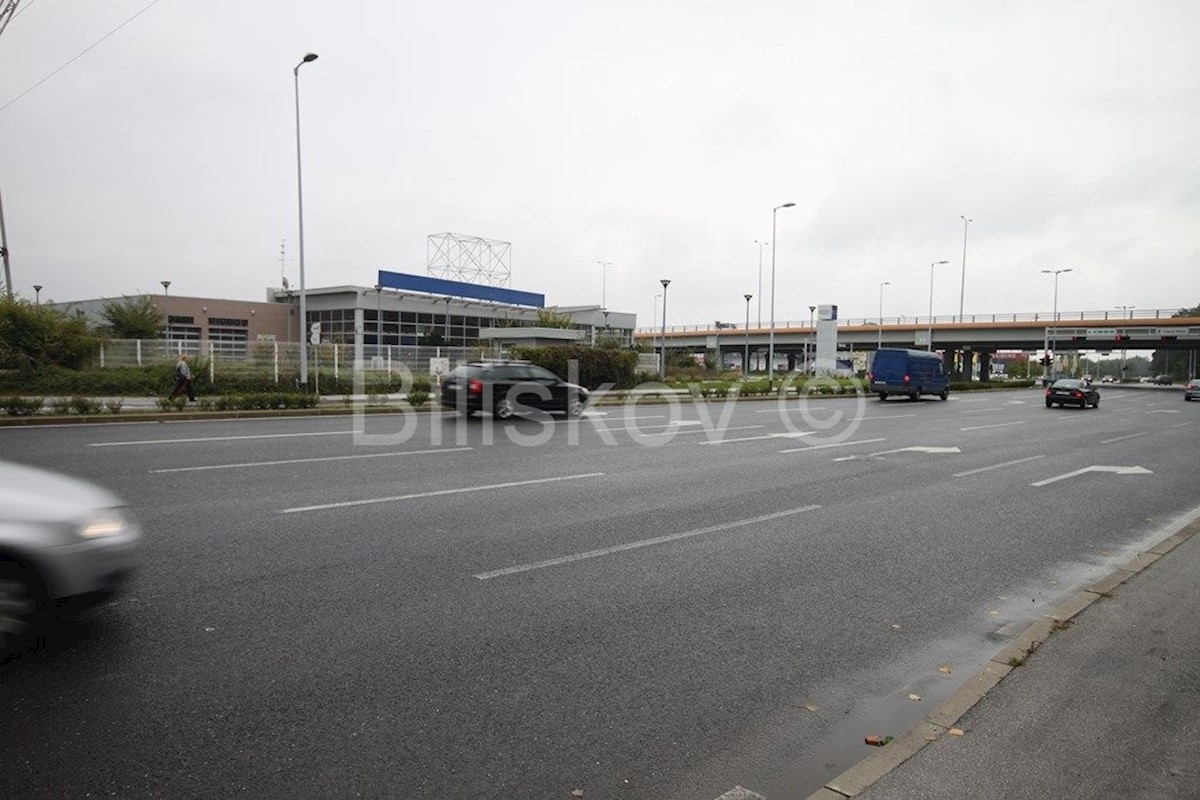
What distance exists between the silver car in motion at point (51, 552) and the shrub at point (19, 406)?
52.5 ft

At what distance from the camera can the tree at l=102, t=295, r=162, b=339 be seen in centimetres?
4538

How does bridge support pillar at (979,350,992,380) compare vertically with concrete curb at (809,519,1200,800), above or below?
above

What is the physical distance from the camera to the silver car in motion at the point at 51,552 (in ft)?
12.8

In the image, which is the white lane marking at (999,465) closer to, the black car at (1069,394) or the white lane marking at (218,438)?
the white lane marking at (218,438)

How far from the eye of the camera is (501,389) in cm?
1934

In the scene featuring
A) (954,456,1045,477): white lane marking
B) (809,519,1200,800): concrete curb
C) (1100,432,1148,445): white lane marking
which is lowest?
(1100,432,1148,445): white lane marking

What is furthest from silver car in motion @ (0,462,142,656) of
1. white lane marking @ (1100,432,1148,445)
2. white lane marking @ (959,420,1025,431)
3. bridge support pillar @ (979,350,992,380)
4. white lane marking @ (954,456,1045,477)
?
bridge support pillar @ (979,350,992,380)

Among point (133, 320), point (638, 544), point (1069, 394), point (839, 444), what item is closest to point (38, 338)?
point (133, 320)

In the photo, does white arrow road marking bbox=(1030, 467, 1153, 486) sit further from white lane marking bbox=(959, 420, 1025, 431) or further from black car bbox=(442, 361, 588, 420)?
black car bbox=(442, 361, 588, 420)

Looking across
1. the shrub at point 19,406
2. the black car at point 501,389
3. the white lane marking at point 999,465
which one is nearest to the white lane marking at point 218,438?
the black car at point 501,389

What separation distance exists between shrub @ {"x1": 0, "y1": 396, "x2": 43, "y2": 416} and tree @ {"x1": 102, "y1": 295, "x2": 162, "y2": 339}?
31723mm

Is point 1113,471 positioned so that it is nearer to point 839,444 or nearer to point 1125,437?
point 839,444

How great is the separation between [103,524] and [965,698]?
511 centimetres

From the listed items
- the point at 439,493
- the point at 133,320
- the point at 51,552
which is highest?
the point at 133,320
